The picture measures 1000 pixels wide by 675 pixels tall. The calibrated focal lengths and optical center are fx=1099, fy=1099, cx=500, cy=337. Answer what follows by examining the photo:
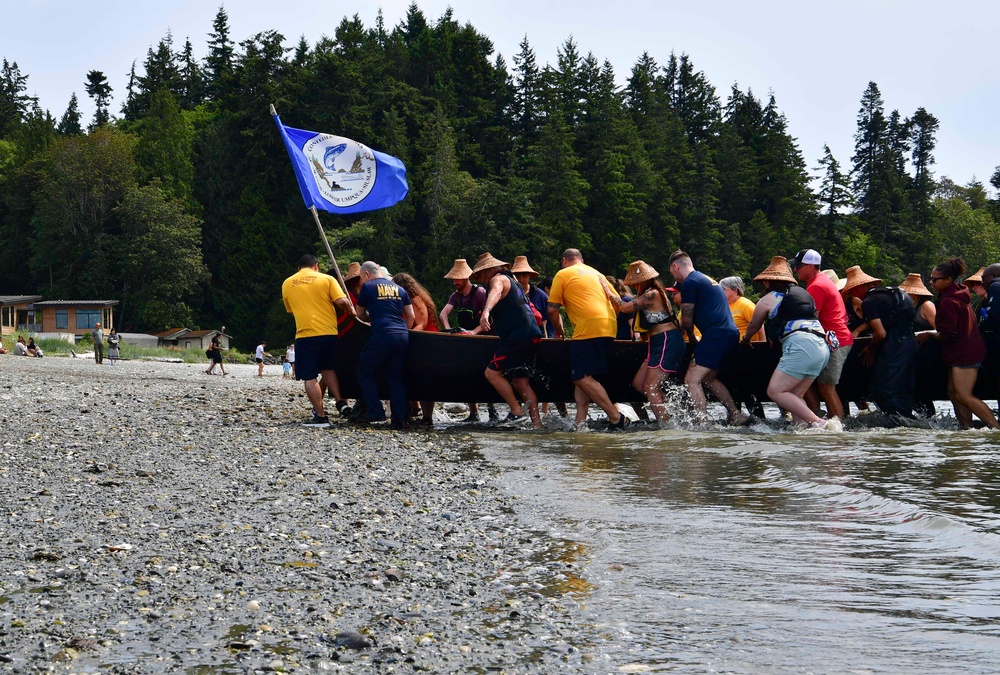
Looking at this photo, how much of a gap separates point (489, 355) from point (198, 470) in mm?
4756

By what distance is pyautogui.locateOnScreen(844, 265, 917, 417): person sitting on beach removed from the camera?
11250 mm

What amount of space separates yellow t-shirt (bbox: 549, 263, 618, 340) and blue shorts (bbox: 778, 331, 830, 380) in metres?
1.97

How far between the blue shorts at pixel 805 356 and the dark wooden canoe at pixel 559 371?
59.4 inches

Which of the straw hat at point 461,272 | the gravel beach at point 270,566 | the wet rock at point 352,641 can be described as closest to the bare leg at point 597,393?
the straw hat at point 461,272

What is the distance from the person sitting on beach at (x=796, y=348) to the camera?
10.2m

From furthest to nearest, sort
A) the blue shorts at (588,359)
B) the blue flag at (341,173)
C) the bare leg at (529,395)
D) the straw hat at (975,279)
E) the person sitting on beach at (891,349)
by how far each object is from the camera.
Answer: the blue flag at (341,173) → the straw hat at (975,279) → the bare leg at (529,395) → the blue shorts at (588,359) → the person sitting on beach at (891,349)

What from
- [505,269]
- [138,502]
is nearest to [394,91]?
[505,269]

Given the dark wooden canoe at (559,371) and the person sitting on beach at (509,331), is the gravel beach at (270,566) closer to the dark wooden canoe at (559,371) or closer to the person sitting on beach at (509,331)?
the person sitting on beach at (509,331)

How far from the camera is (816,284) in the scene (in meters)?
10.8

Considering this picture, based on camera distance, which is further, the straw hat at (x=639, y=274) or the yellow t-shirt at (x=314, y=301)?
the yellow t-shirt at (x=314, y=301)

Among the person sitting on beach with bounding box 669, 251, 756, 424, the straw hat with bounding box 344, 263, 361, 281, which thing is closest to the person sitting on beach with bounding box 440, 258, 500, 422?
the straw hat with bounding box 344, 263, 361, 281

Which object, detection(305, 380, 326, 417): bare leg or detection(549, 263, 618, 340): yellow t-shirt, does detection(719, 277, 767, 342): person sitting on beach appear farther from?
detection(305, 380, 326, 417): bare leg

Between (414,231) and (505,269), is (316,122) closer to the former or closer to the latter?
(414,231)

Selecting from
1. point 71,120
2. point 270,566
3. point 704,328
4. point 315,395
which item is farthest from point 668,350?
point 71,120
